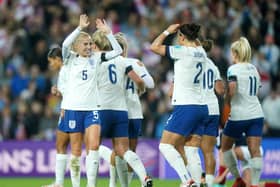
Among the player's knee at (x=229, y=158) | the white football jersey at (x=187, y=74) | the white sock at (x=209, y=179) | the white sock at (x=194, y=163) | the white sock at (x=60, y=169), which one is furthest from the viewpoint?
the player's knee at (x=229, y=158)

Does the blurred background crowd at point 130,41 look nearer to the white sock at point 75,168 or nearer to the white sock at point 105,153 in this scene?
the white sock at point 105,153

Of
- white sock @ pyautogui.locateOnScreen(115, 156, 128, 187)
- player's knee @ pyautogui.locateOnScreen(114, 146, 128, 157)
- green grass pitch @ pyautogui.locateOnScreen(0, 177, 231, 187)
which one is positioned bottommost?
green grass pitch @ pyautogui.locateOnScreen(0, 177, 231, 187)

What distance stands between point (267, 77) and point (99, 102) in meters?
9.89

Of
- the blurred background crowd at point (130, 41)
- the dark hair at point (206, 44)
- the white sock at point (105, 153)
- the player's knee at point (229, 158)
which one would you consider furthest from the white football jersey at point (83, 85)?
the blurred background crowd at point (130, 41)

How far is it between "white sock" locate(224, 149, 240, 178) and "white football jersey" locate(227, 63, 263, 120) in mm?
583

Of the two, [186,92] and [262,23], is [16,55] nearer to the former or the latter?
[262,23]

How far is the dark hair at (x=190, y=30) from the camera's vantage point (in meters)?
14.9

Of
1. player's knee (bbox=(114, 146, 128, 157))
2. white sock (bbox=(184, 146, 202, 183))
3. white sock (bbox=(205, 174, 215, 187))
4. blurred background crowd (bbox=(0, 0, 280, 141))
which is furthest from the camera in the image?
blurred background crowd (bbox=(0, 0, 280, 141))

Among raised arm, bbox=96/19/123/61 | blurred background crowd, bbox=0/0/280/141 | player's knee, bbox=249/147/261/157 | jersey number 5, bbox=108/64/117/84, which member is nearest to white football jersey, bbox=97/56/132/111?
A: jersey number 5, bbox=108/64/117/84

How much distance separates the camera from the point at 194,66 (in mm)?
14945

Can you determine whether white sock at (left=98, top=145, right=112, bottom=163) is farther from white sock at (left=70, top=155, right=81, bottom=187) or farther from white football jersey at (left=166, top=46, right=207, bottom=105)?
white football jersey at (left=166, top=46, right=207, bottom=105)

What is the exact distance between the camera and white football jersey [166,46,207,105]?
14.9 metres

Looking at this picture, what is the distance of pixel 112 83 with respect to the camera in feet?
51.5

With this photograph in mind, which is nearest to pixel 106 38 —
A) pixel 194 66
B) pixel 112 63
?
pixel 112 63
